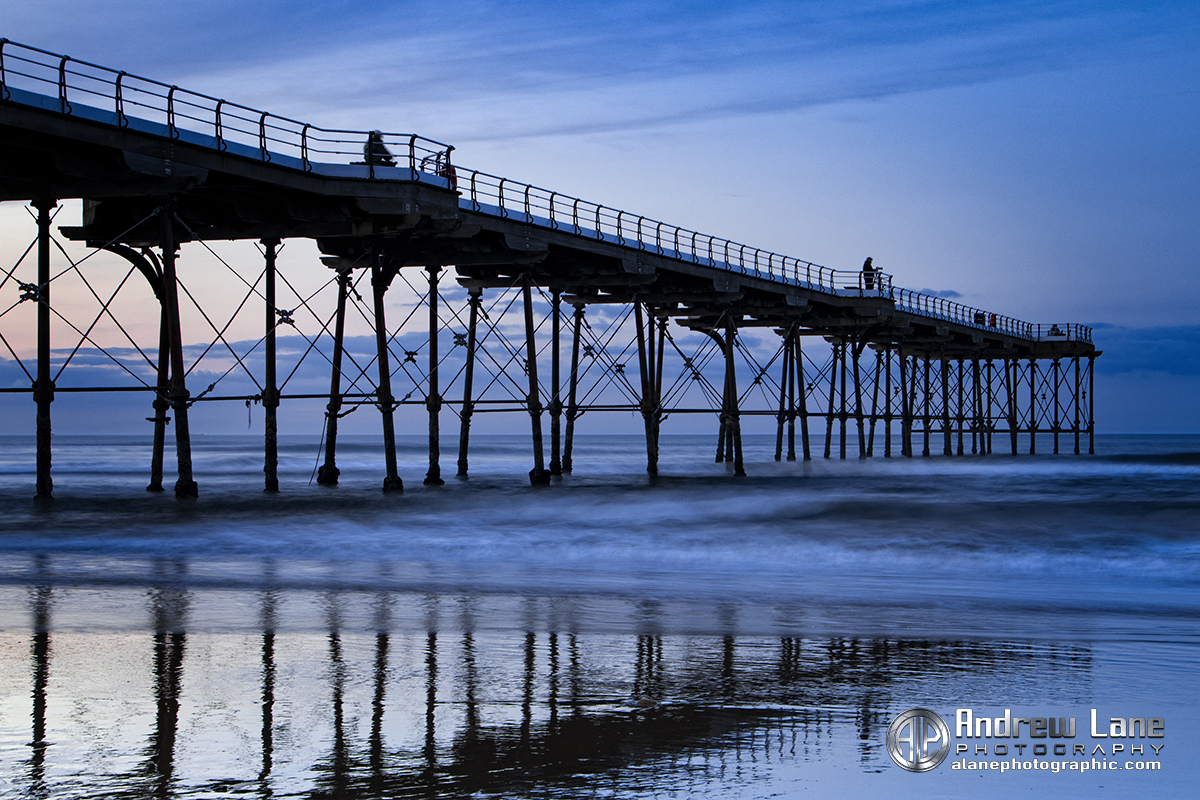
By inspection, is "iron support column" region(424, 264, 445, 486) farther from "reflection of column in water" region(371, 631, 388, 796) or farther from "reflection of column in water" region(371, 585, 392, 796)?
"reflection of column in water" region(371, 631, 388, 796)

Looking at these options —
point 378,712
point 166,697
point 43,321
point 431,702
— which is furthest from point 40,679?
point 43,321

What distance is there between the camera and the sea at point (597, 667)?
16.2 ft

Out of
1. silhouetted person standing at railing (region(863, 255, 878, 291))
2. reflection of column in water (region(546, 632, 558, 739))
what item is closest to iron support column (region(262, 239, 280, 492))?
reflection of column in water (region(546, 632, 558, 739))

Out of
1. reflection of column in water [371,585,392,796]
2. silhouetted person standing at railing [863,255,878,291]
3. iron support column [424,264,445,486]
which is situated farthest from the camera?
silhouetted person standing at railing [863,255,878,291]

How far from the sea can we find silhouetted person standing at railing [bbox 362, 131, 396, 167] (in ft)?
25.1

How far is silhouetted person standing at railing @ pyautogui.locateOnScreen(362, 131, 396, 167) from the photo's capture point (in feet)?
67.3

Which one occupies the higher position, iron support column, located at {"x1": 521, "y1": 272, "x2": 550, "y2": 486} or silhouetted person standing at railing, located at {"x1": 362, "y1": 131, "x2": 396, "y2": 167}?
silhouetted person standing at railing, located at {"x1": 362, "y1": 131, "x2": 396, "y2": 167}

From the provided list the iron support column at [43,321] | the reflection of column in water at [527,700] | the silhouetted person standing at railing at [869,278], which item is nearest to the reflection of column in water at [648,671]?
the reflection of column in water at [527,700]

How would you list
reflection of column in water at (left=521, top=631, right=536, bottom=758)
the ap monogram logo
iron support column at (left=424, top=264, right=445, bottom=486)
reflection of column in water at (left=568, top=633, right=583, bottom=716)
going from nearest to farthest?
1. the ap monogram logo
2. reflection of column in water at (left=521, top=631, right=536, bottom=758)
3. reflection of column in water at (left=568, top=633, right=583, bottom=716)
4. iron support column at (left=424, top=264, right=445, bottom=486)

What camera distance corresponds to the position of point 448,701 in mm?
6152

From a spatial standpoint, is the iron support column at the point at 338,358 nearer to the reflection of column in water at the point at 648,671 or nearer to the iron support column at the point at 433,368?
the iron support column at the point at 433,368

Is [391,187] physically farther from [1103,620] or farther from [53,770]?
[53,770]

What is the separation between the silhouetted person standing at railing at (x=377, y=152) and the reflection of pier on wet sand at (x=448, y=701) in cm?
1300

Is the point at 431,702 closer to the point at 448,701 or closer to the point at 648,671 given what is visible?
the point at 448,701
